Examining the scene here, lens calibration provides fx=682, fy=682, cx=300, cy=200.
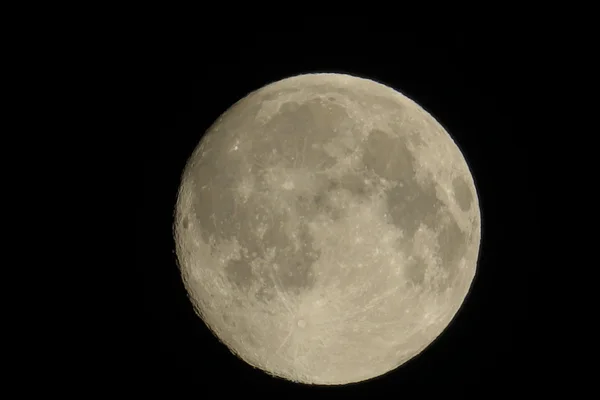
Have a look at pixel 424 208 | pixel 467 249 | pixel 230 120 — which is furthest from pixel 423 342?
pixel 230 120

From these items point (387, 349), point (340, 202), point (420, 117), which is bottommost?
point (387, 349)

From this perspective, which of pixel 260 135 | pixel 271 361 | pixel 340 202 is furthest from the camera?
pixel 271 361

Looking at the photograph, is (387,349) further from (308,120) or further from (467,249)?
(308,120)

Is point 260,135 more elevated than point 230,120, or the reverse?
point 230,120

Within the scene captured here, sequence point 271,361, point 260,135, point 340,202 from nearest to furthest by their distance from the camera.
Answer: point 340,202
point 260,135
point 271,361

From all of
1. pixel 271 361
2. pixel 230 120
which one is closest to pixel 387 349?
pixel 271 361

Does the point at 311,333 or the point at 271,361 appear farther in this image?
the point at 271,361
